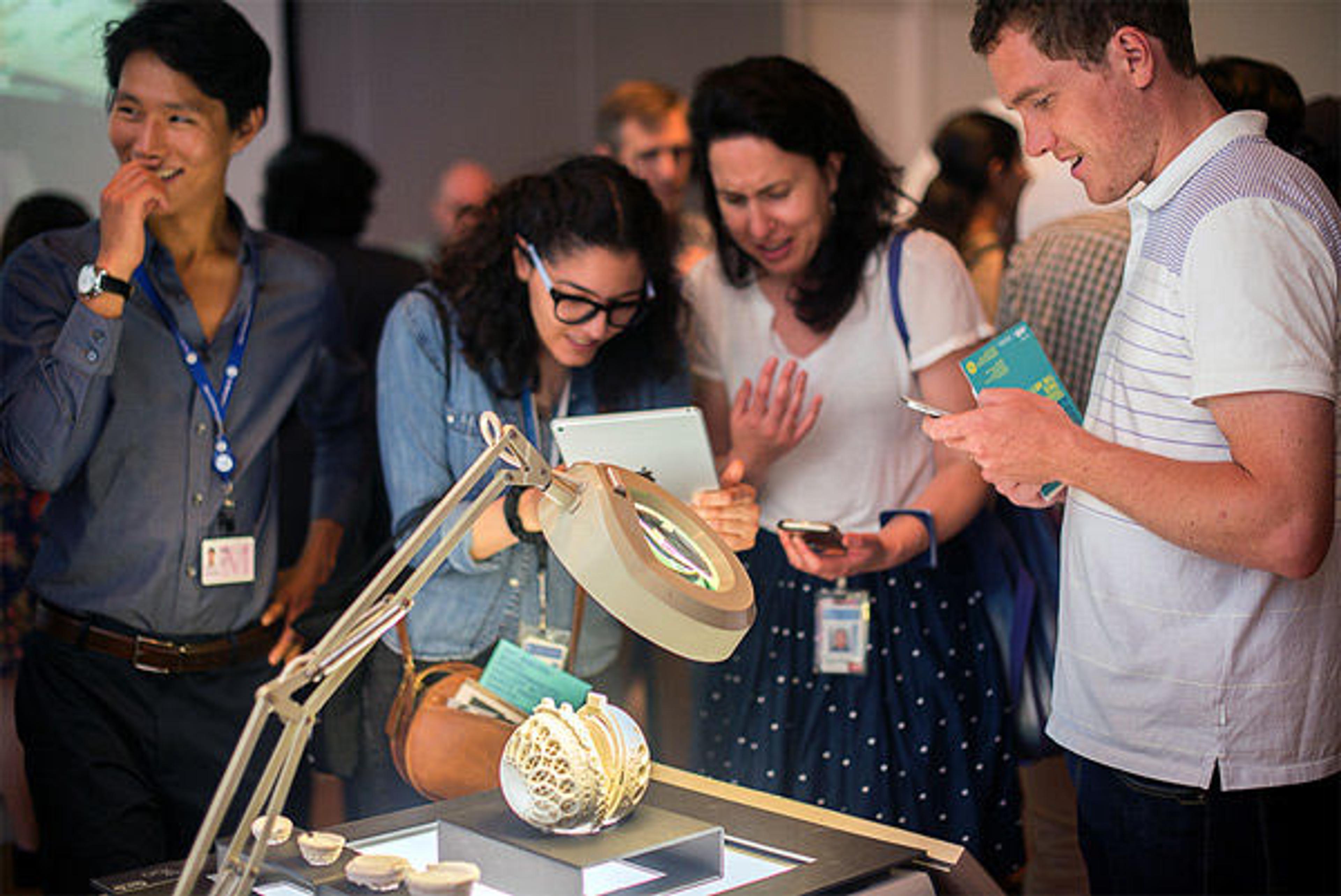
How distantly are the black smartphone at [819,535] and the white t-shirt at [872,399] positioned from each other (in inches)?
6.8

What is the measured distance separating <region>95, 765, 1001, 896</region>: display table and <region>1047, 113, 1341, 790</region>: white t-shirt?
337 mm

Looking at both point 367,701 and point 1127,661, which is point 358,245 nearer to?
point 367,701

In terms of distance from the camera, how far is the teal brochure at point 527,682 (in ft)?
6.89

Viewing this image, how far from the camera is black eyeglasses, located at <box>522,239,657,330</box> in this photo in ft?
Result: 7.30

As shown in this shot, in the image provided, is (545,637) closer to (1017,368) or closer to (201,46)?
(1017,368)

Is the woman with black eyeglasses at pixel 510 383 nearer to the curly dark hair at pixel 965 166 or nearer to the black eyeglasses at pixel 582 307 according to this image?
the black eyeglasses at pixel 582 307

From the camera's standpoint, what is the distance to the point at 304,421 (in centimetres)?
260

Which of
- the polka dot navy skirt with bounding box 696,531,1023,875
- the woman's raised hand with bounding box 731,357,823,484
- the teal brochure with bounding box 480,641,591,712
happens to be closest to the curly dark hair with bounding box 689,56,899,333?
the woman's raised hand with bounding box 731,357,823,484

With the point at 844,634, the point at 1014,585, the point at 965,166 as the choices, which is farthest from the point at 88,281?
the point at 965,166

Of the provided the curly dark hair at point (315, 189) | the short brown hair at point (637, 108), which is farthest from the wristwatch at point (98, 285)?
the short brown hair at point (637, 108)

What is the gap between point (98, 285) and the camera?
2.02 m

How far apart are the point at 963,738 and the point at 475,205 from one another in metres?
1.16

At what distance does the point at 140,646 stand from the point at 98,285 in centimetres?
54

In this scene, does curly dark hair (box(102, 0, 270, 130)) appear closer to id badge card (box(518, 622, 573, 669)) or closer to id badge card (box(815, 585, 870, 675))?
id badge card (box(518, 622, 573, 669))
